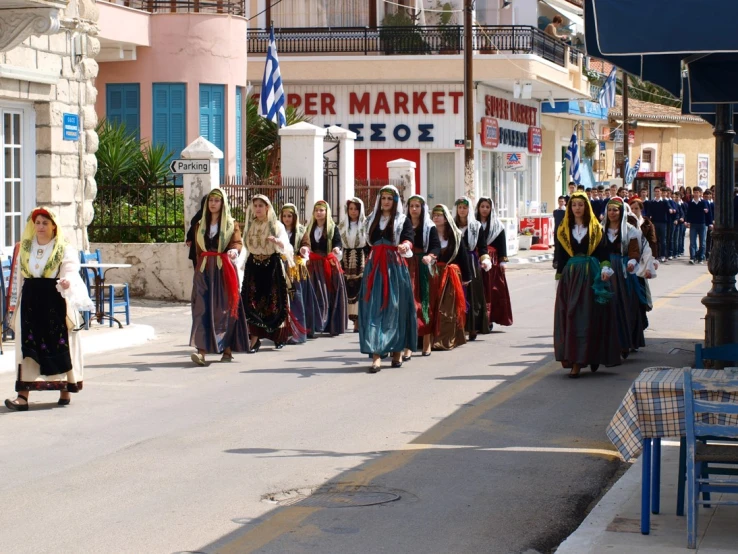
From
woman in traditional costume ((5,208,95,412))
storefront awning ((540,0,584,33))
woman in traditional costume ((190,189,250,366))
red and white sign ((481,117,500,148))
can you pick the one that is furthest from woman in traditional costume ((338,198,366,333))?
storefront awning ((540,0,584,33))

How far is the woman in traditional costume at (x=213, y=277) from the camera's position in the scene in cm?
1399

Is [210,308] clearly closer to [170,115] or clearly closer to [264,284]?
[264,284]

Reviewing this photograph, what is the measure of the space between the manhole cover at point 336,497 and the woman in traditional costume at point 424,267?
19.8ft

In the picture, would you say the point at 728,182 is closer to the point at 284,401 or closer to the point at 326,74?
the point at 284,401

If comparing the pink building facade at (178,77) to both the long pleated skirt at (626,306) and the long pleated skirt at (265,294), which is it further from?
the long pleated skirt at (626,306)

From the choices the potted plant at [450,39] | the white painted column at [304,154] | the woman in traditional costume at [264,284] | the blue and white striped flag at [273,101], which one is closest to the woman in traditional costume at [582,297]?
the woman in traditional costume at [264,284]

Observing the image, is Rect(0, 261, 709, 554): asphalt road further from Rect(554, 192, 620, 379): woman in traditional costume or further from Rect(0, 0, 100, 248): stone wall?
Rect(0, 0, 100, 248): stone wall

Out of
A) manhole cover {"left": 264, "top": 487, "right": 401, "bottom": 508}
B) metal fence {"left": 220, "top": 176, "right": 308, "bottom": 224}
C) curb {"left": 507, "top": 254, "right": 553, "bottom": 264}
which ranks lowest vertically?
manhole cover {"left": 264, "top": 487, "right": 401, "bottom": 508}

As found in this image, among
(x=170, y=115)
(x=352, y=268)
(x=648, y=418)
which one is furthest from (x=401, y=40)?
(x=648, y=418)

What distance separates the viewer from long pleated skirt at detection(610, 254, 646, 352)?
14180mm

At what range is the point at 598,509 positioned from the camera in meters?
7.36

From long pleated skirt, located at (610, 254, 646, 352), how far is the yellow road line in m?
1.03

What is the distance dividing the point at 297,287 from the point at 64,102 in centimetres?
405

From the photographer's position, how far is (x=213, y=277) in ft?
46.1
